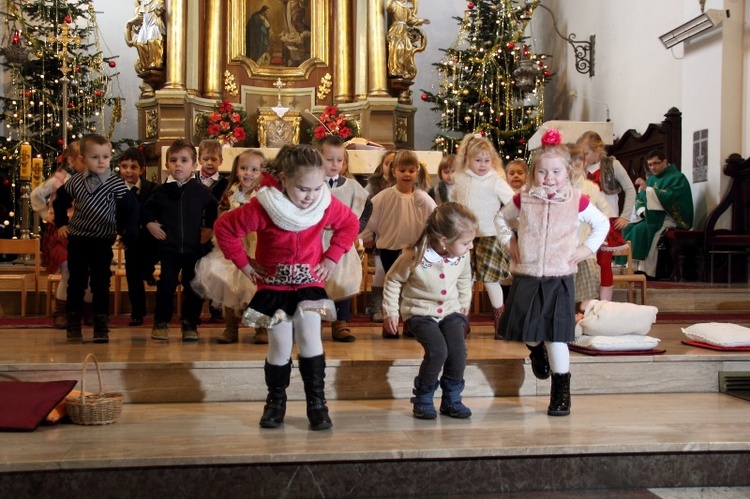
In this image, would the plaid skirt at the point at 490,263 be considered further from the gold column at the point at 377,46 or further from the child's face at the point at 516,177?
the gold column at the point at 377,46

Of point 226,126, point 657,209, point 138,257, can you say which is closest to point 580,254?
point 138,257

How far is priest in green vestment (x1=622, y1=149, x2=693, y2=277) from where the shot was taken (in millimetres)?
9406

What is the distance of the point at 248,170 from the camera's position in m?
5.24

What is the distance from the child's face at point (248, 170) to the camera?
5254mm

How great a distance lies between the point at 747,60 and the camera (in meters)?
9.00

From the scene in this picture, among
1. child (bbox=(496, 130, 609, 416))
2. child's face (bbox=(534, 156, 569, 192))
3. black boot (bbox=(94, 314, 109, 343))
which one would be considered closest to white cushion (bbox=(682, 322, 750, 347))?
child (bbox=(496, 130, 609, 416))

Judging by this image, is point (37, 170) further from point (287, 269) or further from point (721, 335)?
point (721, 335)

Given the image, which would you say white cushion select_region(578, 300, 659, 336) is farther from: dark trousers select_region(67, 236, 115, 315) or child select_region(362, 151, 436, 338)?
dark trousers select_region(67, 236, 115, 315)

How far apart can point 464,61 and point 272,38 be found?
2.69 meters

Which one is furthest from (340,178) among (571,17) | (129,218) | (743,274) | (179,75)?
(571,17)

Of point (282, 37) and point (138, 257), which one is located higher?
point (282, 37)

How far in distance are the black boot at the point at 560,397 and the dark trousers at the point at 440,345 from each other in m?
0.42

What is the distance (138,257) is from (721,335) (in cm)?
340

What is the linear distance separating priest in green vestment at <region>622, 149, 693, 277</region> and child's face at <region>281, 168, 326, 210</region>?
6279mm
